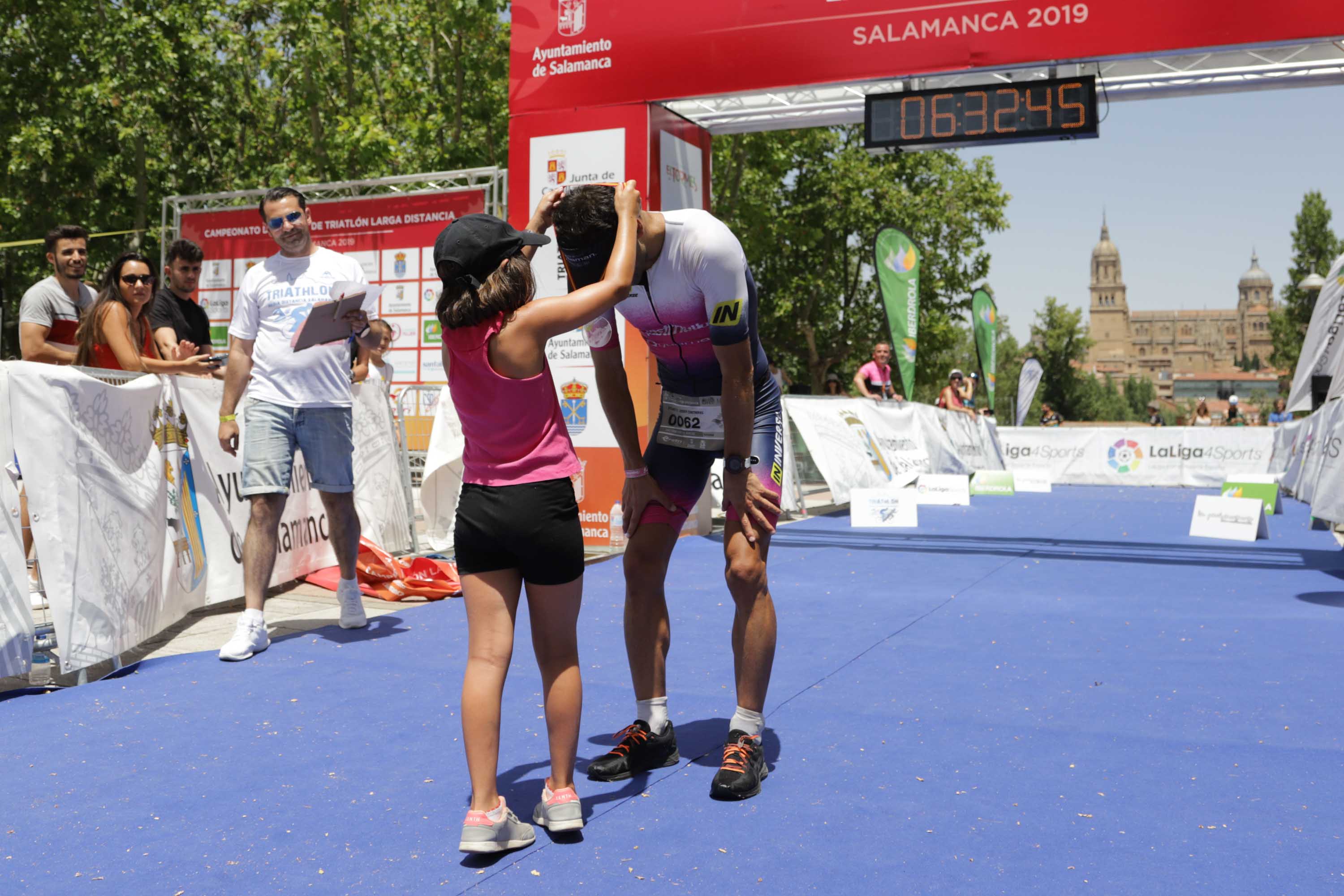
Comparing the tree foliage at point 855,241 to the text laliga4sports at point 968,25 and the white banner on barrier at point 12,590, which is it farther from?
the white banner on barrier at point 12,590

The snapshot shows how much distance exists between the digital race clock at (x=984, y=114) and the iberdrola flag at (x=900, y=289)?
21.1 ft

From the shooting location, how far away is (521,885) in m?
2.56

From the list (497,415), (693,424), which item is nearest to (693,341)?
(693,424)

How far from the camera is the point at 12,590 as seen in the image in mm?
4273

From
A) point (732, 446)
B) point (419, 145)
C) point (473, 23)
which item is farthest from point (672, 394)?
point (419, 145)

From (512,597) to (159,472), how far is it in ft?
10.9

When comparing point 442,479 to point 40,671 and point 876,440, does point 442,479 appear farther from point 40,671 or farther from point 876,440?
point 876,440

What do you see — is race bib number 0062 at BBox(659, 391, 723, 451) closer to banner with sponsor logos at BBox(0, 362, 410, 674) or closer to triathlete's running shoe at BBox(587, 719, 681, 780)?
triathlete's running shoe at BBox(587, 719, 681, 780)

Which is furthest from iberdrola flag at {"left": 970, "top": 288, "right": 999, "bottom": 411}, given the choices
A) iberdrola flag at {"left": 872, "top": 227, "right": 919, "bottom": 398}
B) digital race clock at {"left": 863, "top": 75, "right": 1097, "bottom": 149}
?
digital race clock at {"left": 863, "top": 75, "right": 1097, "bottom": 149}

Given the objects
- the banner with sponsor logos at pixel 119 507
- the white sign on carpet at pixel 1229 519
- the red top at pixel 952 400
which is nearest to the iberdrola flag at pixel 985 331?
the red top at pixel 952 400

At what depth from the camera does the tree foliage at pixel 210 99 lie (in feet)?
76.6

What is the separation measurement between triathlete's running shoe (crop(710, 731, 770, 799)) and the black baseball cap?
5.07 feet

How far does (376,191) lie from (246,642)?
17.6m

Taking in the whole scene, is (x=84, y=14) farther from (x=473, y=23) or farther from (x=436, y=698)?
(x=436, y=698)
